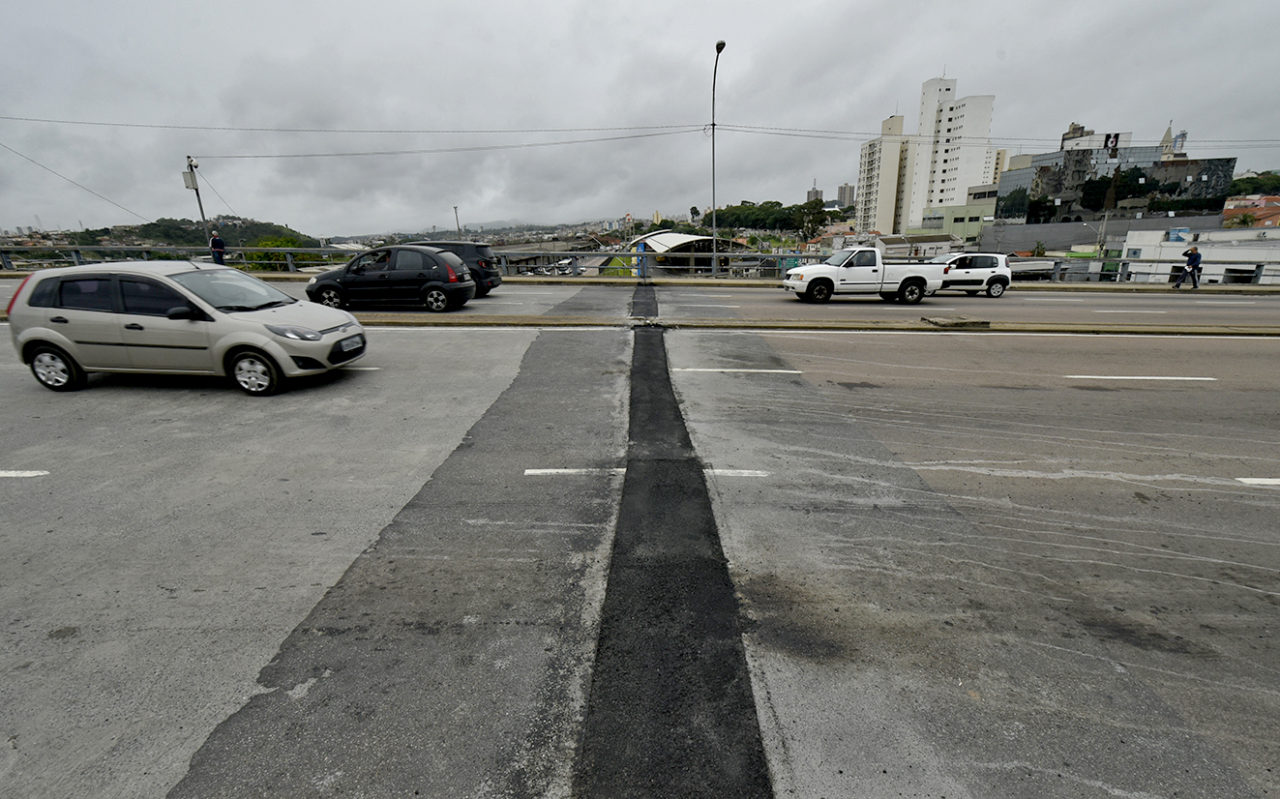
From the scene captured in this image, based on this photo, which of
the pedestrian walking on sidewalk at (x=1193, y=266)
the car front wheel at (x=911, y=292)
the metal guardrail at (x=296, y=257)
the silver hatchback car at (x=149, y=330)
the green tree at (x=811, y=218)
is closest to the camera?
the silver hatchback car at (x=149, y=330)

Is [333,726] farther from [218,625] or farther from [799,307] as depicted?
[799,307]

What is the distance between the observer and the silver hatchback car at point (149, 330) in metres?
7.13

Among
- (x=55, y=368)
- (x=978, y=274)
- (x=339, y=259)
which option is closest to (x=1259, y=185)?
(x=978, y=274)

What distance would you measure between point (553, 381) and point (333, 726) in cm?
597

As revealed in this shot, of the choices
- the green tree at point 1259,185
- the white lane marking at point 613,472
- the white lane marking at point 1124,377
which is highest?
the green tree at point 1259,185

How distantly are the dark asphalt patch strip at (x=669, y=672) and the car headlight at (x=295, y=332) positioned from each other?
525cm

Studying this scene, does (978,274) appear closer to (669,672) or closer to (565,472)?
(565,472)

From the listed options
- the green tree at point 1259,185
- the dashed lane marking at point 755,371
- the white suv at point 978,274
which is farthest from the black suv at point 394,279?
the green tree at point 1259,185

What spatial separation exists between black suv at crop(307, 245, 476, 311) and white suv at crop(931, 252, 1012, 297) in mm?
17888

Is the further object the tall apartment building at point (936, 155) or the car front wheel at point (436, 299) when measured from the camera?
the tall apartment building at point (936, 155)

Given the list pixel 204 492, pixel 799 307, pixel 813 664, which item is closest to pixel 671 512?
pixel 813 664

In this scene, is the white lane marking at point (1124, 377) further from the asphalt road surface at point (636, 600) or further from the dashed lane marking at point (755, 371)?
the dashed lane marking at point (755, 371)

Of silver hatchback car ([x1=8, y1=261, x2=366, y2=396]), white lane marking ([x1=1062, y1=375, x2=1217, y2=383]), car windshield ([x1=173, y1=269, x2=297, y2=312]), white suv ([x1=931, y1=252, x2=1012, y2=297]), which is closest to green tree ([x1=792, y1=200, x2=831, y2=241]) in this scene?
white suv ([x1=931, y1=252, x2=1012, y2=297])

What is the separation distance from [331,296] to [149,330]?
7266 mm
